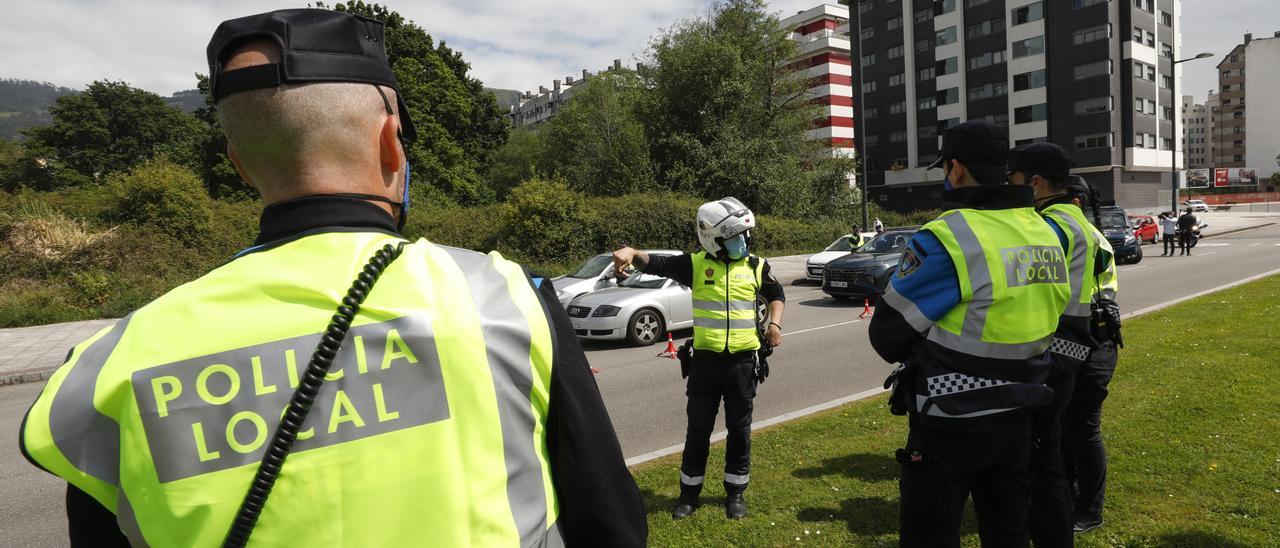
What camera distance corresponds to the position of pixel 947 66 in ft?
195

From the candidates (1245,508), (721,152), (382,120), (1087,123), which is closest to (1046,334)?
(1245,508)

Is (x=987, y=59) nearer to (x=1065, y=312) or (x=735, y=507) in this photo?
(x=1065, y=312)

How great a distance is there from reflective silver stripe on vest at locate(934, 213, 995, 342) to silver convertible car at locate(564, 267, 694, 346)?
8748 mm

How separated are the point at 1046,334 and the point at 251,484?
3014 millimetres

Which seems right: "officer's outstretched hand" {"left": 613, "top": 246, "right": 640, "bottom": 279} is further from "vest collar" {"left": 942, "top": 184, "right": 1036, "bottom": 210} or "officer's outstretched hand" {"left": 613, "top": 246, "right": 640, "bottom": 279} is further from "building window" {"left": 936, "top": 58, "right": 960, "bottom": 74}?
"building window" {"left": 936, "top": 58, "right": 960, "bottom": 74}

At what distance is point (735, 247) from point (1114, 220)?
80.2 ft

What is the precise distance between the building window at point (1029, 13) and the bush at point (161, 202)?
182 feet

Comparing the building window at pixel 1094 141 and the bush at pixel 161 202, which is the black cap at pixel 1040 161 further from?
the building window at pixel 1094 141

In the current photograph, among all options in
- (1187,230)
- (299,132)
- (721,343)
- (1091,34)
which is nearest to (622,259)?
(721,343)

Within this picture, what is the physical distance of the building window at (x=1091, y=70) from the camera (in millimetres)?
50031

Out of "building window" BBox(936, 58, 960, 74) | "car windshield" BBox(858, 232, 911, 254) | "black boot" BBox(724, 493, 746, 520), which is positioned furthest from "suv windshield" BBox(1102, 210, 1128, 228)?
"building window" BBox(936, 58, 960, 74)

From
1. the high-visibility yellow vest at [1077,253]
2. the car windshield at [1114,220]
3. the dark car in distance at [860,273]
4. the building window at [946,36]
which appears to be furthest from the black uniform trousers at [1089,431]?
the building window at [946,36]

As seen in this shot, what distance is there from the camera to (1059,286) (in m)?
3.07

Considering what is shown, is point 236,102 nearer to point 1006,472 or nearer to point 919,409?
point 919,409
